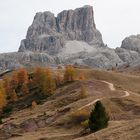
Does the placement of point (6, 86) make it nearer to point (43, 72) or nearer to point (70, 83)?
point (43, 72)

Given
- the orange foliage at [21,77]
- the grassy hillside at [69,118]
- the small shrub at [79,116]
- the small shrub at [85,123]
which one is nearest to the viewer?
the grassy hillside at [69,118]

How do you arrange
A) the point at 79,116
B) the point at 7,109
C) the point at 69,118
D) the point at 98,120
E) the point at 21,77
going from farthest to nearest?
the point at 21,77
the point at 7,109
the point at 69,118
the point at 79,116
the point at 98,120

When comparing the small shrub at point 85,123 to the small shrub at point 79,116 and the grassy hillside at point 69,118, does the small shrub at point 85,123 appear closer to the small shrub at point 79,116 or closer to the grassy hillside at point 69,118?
the grassy hillside at point 69,118

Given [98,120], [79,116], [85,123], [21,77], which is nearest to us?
[98,120]

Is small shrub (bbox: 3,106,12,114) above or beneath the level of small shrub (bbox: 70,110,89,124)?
beneath

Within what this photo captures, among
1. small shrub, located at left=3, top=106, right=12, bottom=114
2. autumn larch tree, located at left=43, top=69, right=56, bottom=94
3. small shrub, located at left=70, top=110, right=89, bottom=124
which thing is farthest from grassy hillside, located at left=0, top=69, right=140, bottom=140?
small shrub, located at left=3, top=106, right=12, bottom=114

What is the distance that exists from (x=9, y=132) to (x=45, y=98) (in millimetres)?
49577

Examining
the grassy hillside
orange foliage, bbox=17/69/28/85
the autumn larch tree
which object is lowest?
the grassy hillside

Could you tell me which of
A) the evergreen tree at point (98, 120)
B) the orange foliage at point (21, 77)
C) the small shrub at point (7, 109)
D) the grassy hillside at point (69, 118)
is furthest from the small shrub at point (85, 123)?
the orange foliage at point (21, 77)

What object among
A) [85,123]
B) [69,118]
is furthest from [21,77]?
[85,123]

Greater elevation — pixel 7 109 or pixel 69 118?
pixel 69 118

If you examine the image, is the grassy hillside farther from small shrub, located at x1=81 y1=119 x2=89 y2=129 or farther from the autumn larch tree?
the autumn larch tree

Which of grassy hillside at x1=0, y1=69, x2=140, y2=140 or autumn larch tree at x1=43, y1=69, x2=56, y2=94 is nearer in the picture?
grassy hillside at x1=0, y1=69, x2=140, y2=140

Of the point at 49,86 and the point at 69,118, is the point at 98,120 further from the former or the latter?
the point at 49,86
